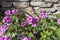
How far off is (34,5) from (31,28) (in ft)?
2.59

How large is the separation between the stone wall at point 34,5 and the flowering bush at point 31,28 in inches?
21.7

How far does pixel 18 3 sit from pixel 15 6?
0.08 metres

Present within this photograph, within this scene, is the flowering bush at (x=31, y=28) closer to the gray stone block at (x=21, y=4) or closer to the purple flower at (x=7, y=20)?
the purple flower at (x=7, y=20)

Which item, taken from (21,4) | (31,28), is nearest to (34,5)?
(21,4)

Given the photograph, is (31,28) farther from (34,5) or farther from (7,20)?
(34,5)

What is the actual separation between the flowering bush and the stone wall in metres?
0.55

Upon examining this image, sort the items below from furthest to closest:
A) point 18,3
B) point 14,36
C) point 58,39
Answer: point 18,3 < point 58,39 < point 14,36

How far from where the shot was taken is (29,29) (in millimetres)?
3322

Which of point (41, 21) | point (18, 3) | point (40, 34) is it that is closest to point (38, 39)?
point (40, 34)

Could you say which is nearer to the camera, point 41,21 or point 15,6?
point 41,21

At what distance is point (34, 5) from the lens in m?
4.02

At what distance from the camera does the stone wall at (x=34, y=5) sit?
402 centimetres

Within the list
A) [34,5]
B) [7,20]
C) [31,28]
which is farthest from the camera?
[34,5]

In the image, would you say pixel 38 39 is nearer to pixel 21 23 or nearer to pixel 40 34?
pixel 40 34
